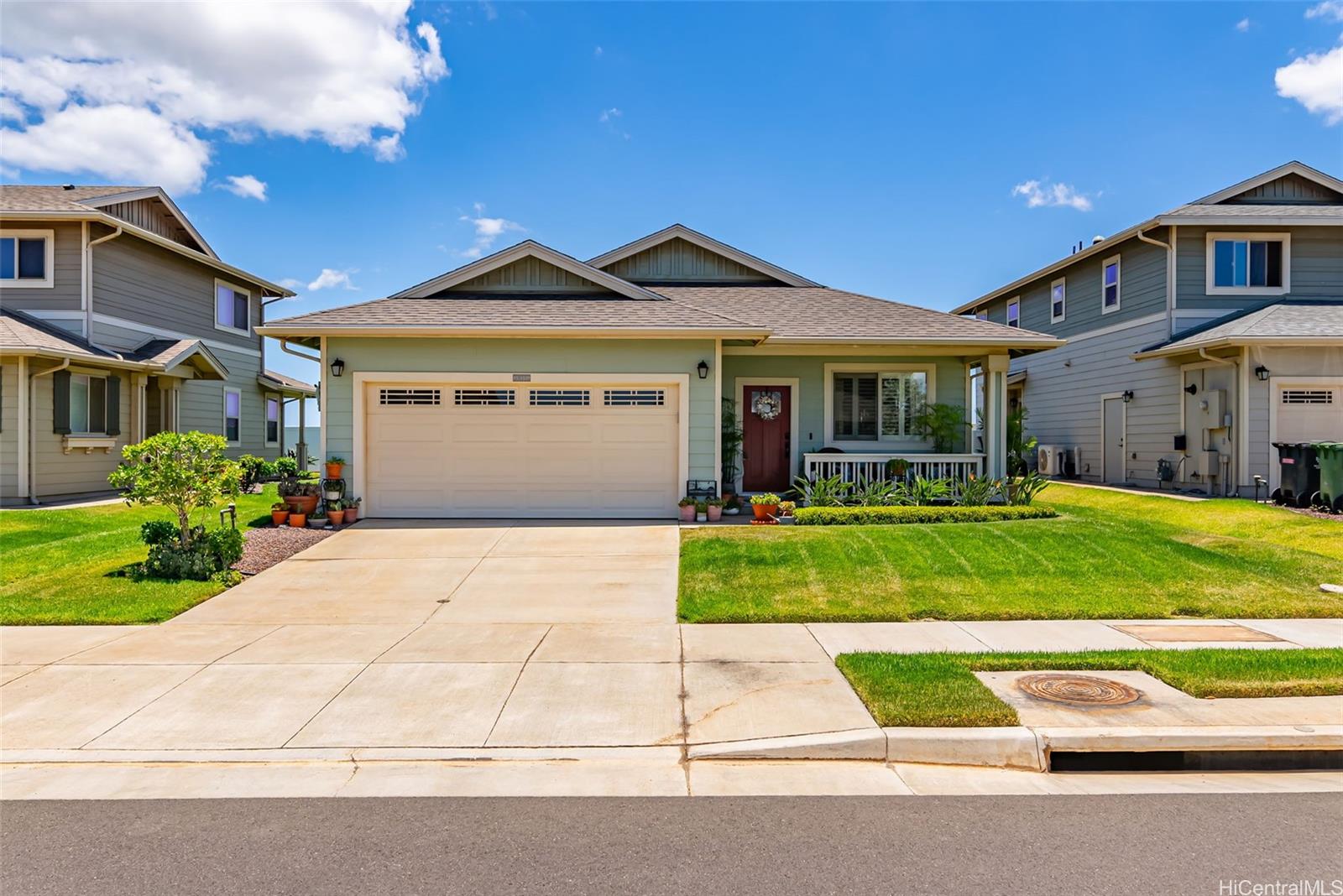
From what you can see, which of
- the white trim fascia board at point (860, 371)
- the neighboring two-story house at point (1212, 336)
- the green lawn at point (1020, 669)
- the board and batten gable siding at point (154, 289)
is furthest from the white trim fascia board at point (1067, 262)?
the board and batten gable siding at point (154, 289)

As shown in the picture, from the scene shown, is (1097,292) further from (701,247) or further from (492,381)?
(492,381)

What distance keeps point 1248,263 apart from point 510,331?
679 inches

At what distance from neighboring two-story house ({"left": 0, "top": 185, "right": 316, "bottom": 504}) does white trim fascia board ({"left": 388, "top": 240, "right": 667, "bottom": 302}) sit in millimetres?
7604

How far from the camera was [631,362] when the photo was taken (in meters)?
13.4

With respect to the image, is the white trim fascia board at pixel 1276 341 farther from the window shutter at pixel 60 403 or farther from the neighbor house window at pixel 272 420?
the neighbor house window at pixel 272 420

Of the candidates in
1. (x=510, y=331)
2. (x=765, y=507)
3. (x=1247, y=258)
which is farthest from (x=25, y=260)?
(x=1247, y=258)

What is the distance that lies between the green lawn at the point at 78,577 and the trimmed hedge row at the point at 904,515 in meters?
8.14

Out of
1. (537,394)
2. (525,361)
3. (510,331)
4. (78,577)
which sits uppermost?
(510,331)

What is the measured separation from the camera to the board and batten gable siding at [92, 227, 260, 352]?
17.8 metres

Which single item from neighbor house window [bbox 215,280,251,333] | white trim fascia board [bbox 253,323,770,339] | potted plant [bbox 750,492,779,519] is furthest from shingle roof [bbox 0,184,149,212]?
potted plant [bbox 750,492,779,519]

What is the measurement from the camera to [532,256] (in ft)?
48.3

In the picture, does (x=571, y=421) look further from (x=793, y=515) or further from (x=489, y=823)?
(x=489, y=823)

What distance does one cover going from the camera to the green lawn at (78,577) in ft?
25.8

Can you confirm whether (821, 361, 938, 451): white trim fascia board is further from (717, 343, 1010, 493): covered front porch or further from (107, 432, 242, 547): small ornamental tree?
(107, 432, 242, 547): small ornamental tree
